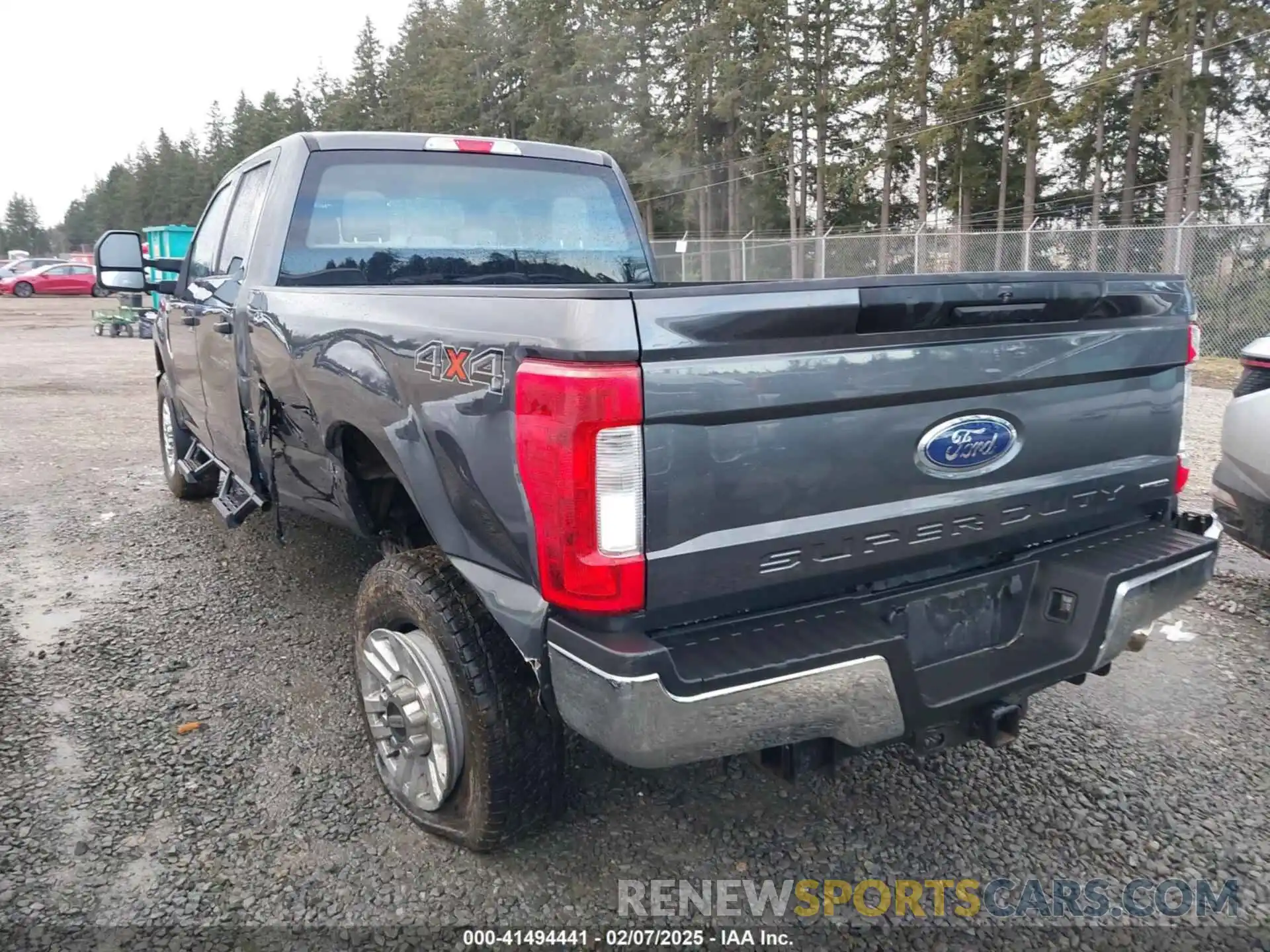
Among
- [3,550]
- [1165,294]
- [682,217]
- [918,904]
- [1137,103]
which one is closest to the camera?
[918,904]

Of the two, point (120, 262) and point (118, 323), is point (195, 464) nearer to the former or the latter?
point (120, 262)

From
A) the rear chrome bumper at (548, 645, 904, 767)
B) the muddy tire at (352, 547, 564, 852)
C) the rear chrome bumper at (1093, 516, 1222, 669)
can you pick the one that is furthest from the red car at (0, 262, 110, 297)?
the rear chrome bumper at (1093, 516, 1222, 669)

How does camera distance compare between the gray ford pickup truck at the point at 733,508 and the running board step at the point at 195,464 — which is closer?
the gray ford pickup truck at the point at 733,508

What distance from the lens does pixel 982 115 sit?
2973cm

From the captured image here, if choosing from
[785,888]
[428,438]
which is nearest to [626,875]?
[785,888]

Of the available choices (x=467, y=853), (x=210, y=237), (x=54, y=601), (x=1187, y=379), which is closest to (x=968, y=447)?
(x=1187, y=379)

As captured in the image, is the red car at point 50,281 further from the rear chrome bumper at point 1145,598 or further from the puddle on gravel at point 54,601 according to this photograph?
the rear chrome bumper at point 1145,598

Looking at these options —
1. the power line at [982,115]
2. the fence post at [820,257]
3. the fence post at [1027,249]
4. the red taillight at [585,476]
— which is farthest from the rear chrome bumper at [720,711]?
the power line at [982,115]

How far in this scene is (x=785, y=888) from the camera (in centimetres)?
244

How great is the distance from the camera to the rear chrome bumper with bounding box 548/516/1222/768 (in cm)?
187

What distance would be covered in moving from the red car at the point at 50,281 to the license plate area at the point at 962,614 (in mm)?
42170

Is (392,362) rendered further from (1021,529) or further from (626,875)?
(1021,529)

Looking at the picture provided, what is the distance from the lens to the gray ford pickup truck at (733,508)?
6.17ft

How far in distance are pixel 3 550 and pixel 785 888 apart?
16.1 ft
